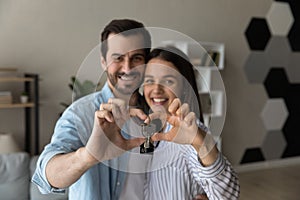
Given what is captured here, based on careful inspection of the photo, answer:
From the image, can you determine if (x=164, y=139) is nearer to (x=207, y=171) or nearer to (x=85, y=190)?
(x=207, y=171)

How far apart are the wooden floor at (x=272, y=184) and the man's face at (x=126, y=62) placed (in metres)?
3.38

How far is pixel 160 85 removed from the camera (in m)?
0.64

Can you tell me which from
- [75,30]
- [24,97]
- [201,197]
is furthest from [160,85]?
[75,30]

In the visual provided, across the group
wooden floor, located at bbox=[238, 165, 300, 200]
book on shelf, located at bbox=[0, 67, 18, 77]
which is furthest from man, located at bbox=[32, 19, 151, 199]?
wooden floor, located at bbox=[238, 165, 300, 200]

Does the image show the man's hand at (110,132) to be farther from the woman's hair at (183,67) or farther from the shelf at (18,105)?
the shelf at (18,105)

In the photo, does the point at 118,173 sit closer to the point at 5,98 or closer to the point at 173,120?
the point at 173,120

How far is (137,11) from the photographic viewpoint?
150 inches

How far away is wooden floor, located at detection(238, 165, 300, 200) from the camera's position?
3.82m

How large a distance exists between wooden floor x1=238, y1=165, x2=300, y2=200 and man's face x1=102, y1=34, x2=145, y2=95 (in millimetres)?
3383

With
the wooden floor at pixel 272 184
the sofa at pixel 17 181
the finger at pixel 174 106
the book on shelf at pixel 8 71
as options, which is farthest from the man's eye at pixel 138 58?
the wooden floor at pixel 272 184

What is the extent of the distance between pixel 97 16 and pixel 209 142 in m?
3.12

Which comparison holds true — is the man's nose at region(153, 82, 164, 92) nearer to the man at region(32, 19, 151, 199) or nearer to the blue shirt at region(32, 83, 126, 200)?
the man at region(32, 19, 151, 199)

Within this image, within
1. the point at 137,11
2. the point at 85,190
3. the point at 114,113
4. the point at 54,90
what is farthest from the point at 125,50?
the point at 137,11

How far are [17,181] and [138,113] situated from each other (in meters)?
2.26
